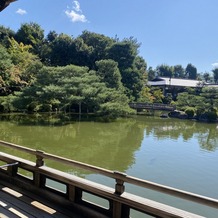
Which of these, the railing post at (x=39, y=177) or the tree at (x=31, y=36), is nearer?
the railing post at (x=39, y=177)

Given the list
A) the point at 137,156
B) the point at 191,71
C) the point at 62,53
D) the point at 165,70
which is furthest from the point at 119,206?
the point at 191,71

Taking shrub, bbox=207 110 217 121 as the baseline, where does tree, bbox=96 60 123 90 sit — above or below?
above

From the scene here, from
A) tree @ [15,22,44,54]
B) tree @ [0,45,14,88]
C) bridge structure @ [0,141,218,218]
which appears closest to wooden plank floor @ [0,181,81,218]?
bridge structure @ [0,141,218,218]

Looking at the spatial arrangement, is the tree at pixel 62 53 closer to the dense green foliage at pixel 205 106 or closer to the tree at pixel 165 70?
the dense green foliage at pixel 205 106

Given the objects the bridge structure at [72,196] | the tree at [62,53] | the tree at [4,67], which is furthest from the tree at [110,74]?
the bridge structure at [72,196]

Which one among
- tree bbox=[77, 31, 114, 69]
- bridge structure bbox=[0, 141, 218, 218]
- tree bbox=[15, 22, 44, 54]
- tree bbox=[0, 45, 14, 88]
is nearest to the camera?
bridge structure bbox=[0, 141, 218, 218]

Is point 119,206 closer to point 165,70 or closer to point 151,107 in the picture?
point 151,107

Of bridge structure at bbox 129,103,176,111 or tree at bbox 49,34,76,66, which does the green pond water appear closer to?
bridge structure at bbox 129,103,176,111

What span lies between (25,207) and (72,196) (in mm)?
539

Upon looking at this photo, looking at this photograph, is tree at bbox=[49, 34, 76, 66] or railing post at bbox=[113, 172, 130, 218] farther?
tree at bbox=[49, 34, 76, 66]

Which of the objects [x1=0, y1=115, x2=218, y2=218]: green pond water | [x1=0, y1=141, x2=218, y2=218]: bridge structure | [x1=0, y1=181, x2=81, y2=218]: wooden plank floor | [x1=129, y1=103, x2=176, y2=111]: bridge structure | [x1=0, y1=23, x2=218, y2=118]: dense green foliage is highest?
[x1=0, y1=23, x2=218, y2=118]: dense green foliage

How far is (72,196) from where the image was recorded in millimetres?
2896

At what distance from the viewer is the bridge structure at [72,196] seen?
226 cm

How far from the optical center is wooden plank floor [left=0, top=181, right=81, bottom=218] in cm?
271
